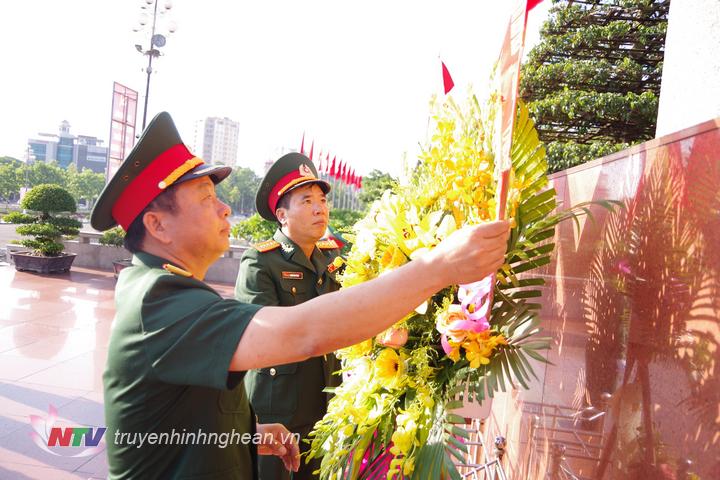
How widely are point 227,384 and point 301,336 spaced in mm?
220

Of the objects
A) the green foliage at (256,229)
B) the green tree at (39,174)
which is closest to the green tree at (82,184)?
the green tree at (39,174)

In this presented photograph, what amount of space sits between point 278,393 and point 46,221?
12.6 m

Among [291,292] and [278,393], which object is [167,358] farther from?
[291,292]

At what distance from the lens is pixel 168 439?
5.21 feet

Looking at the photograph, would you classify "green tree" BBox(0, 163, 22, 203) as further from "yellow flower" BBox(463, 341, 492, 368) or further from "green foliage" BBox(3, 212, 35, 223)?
"yellow flower" BBox(463, 341, 492, 368)

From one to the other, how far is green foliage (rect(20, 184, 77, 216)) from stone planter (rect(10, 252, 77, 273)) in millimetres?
1142

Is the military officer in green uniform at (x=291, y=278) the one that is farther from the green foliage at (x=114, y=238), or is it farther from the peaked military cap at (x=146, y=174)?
the green foliage at (x=114, y=238)

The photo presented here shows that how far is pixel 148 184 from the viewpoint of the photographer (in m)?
1.70

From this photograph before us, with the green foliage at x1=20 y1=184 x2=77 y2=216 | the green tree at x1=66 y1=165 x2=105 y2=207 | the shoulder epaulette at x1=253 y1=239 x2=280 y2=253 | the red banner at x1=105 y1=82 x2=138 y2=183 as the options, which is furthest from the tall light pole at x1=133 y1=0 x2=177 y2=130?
the green tree at x1=66 y1=165 x2=105 y2=207

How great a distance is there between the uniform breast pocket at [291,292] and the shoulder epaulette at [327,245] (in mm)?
513

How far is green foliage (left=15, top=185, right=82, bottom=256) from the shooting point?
42.3ft

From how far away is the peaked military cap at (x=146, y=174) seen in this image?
1.68 meters

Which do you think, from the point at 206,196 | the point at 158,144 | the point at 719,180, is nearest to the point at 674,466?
the point at 719,180

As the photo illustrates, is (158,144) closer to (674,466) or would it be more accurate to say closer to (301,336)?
(301,336)
